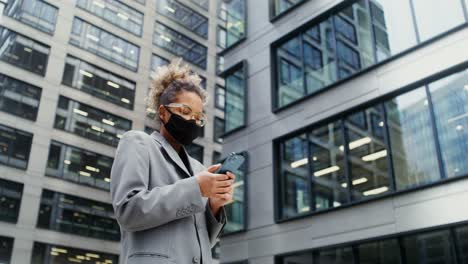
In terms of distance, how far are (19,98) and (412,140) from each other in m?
22.9

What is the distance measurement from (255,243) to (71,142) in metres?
17.6

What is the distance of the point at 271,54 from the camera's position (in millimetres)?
18078

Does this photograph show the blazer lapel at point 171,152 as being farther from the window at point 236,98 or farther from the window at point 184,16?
the window at point 184,16

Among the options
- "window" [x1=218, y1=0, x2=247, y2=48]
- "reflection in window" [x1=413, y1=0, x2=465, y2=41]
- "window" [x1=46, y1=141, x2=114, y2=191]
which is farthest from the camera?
"window" [x1=46, y1=141, x2=114, y2=191]

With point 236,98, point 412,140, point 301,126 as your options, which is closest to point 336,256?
point 412,140

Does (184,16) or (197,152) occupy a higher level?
(184,16)

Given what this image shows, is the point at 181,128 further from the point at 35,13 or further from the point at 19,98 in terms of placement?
the point at 35,13

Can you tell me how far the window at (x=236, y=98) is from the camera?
18.4 metres

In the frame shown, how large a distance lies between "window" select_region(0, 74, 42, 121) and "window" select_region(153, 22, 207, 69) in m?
10.5

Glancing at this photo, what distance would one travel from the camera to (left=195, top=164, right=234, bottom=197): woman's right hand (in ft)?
7.08

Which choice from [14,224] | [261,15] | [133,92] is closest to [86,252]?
[14,224]

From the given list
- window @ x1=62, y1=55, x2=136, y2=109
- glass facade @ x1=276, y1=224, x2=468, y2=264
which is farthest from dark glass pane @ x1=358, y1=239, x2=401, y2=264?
window @ x1=62, y1=55, x2=136, y2=109

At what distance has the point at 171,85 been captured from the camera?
259cm

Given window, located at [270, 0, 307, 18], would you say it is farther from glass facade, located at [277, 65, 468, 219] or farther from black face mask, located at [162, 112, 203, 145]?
black face mask, located at [162, 112, 203, 145]
